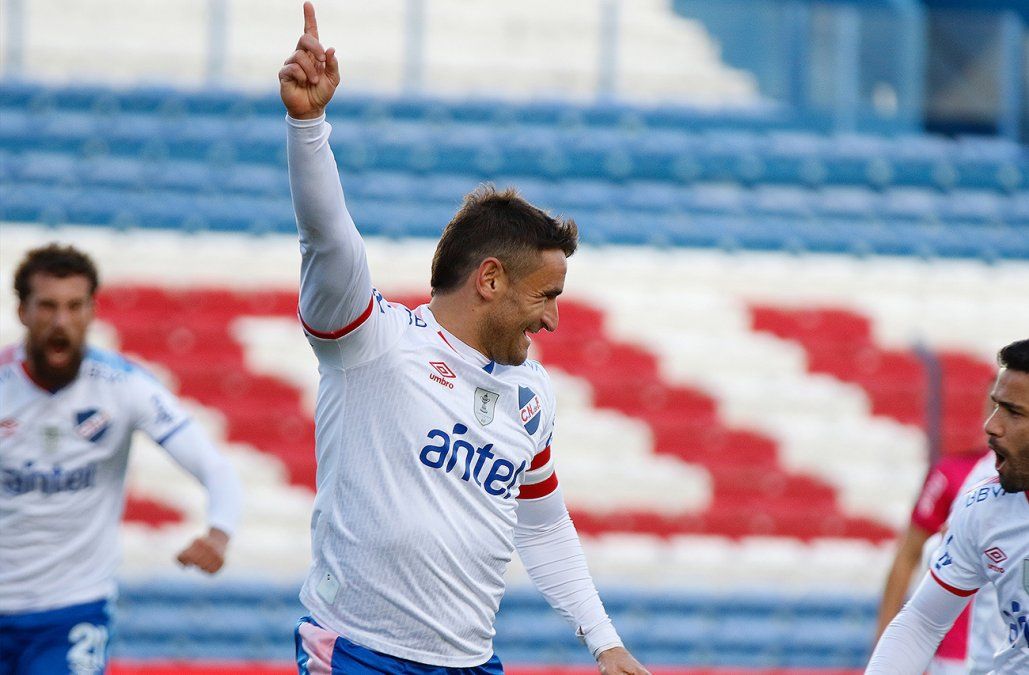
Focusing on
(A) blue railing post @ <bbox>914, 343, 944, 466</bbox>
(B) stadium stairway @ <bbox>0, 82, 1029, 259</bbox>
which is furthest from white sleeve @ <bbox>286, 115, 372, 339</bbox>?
(A) blue railing post @ <bbox>914, 343, 944, 466</bbox>

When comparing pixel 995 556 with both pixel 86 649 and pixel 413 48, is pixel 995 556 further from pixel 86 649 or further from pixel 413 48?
pixel 413 48

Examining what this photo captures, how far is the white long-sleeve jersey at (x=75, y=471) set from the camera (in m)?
4.45

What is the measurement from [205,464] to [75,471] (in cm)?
42

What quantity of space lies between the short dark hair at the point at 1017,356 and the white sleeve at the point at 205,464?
246 cm

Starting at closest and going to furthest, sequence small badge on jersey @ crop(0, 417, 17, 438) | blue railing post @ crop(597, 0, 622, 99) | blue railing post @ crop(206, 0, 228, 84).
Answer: small badge on jersey @ crop(0, 417, 17, 438), blue railing post @ crop(206, 0, 228, 84), blue railing post @ crop(597, 0, 622, 99)

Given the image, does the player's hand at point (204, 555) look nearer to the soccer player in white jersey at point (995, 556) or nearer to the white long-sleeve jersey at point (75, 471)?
the white long-sleeve jersey at point (75, 471)

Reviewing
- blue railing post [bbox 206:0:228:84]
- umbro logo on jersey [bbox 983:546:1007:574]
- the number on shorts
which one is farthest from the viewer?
blue railing post [bbox 206:0:228:84]

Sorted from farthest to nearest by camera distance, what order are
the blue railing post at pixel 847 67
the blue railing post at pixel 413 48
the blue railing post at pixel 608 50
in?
1. the blue railing post at pixel 608 50
2. the blue railing post at pixel 413 48
3. the blue railing post at pixel 847 67

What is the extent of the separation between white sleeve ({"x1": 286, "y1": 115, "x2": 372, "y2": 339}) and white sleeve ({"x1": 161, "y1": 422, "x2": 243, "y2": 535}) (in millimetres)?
1843

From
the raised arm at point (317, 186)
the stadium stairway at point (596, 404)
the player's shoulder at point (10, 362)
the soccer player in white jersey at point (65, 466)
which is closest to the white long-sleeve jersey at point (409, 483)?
the raised arm at point (317, 186)

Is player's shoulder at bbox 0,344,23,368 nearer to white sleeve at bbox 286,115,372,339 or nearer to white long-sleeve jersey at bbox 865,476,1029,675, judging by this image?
white sleeve at bbox 286,115,372,339

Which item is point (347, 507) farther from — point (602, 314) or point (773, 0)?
point (773, 0)

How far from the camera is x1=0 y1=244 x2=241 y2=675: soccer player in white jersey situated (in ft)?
14.5

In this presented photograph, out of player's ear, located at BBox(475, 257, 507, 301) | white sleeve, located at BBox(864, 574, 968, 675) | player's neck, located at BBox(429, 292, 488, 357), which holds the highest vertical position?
player's ear, located at BBox(475, 257, 507, 301)
